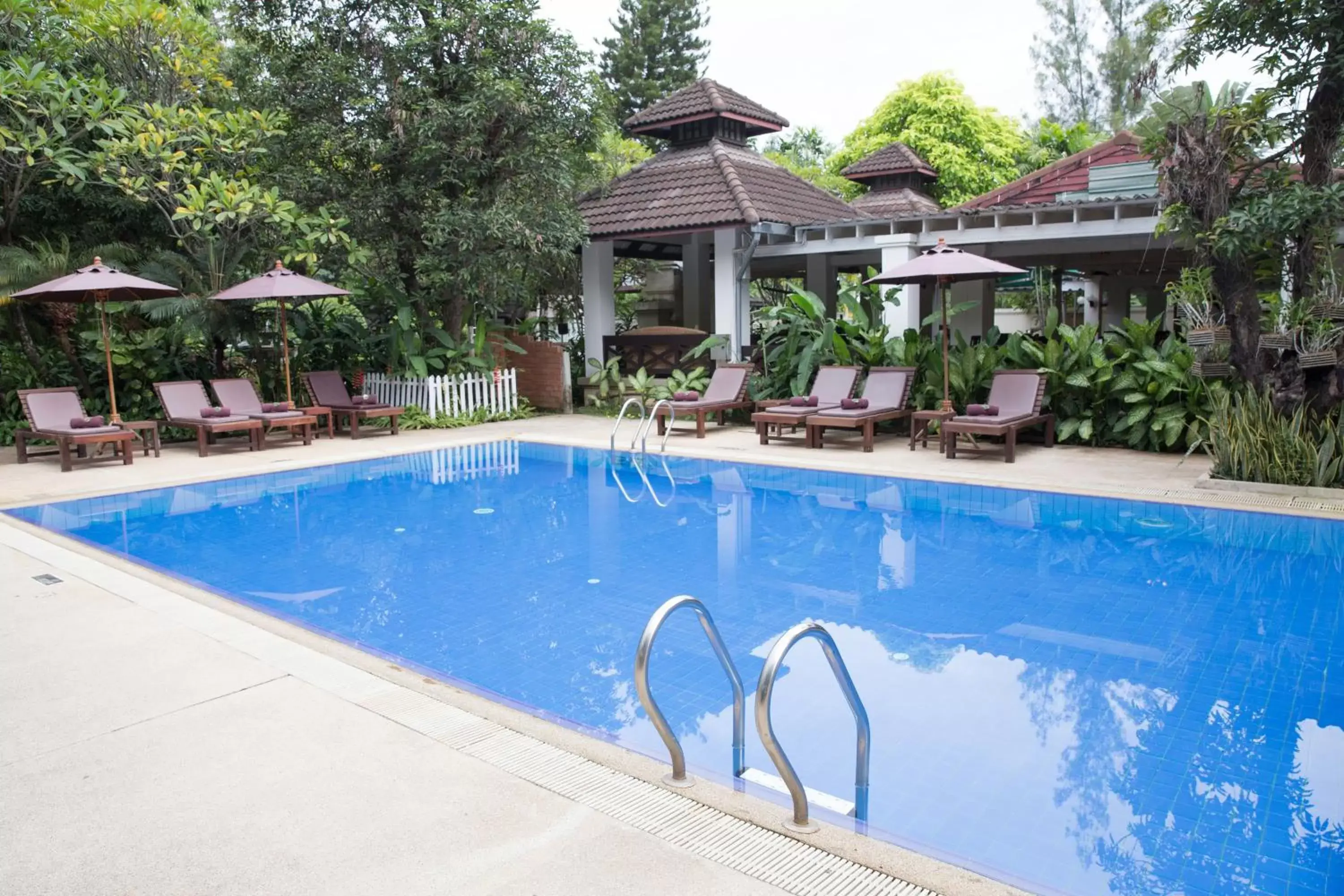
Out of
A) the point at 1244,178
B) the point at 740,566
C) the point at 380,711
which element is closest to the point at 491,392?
the point at 740,566

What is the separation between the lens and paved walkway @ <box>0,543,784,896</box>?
2977 millimetres

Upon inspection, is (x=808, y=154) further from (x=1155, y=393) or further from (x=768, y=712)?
(x=768, y=712)

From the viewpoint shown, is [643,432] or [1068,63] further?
[1068,63]

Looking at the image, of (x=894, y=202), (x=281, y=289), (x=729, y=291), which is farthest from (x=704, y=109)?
(x=281, y=289)

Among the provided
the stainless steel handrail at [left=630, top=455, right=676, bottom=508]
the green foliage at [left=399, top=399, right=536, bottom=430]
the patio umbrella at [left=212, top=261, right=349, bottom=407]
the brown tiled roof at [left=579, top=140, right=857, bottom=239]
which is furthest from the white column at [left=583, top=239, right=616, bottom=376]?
the stainless steel handrail at [left=630, top=455, right=676, bottom=508]

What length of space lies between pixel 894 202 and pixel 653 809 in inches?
981

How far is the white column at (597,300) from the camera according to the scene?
19.0 m

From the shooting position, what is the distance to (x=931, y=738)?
4383 mm

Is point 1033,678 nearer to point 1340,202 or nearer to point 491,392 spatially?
point 1340,202

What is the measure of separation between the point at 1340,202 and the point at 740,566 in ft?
20.9

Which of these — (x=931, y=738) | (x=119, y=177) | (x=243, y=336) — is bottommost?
(x=931, y=738)

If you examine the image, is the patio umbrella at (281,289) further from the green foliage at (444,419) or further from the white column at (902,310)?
the white column at (902,310)

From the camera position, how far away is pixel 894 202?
2623cm

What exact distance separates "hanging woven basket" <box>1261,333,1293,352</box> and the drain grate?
27.4ft
